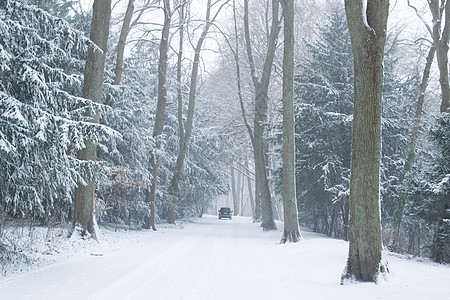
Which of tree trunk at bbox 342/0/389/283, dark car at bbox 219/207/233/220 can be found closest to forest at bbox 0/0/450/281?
tree trunk at bbox 342/0/389/283

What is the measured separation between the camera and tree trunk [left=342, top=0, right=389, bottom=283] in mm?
6664

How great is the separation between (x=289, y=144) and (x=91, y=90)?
23.9 ft

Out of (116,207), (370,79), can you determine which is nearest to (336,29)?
(116,207)

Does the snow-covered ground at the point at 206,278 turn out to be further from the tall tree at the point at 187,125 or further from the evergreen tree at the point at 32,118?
the tall tree at the point at 187,125

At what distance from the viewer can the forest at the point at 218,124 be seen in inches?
274

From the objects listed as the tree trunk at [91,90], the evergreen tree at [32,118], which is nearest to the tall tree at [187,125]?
the tree trunk at [91,90]

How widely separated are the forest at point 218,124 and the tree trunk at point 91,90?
0.12 ft

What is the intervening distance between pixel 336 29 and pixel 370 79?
1444cm

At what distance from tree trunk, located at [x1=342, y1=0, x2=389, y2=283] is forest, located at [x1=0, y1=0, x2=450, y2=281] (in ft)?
0.07

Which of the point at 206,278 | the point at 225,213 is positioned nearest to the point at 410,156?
the point at 206,278

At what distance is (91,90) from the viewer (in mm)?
11906

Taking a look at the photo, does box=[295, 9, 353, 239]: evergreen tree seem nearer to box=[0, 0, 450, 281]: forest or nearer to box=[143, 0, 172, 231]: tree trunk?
box=[0, 0, 450, 281]: forest

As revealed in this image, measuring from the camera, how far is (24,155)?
6.97m

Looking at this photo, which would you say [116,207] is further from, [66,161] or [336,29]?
[336,29]
